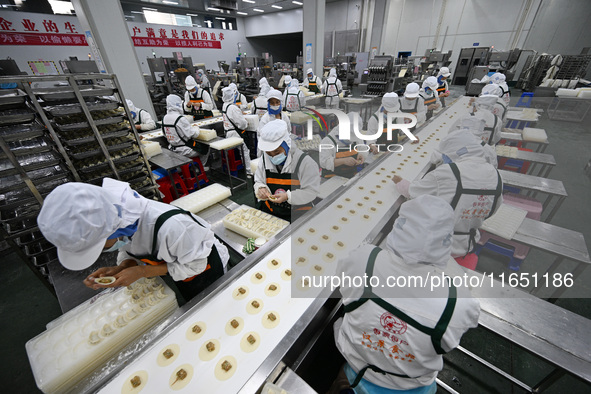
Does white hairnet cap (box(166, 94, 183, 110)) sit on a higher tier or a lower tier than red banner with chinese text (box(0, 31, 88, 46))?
lower

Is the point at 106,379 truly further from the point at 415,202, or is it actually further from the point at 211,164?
the point at 211,164

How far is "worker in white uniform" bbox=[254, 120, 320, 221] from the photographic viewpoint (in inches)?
114

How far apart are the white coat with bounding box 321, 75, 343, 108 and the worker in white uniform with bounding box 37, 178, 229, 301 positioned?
9.49m

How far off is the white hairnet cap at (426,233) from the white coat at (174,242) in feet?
4.72

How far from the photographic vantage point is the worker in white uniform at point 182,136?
5.28 meters

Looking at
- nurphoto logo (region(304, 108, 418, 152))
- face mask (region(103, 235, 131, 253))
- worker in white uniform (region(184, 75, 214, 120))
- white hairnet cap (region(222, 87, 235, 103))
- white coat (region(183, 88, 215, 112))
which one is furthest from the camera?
white coat (region(183, 88, 215, 112))

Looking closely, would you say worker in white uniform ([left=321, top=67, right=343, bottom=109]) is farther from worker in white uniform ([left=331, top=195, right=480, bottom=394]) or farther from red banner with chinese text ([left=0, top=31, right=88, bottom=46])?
red banner with chinese text ([left=0, top=31, right=88, bottom=46])

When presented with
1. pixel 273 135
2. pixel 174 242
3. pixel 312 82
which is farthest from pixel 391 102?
pixel 312 82

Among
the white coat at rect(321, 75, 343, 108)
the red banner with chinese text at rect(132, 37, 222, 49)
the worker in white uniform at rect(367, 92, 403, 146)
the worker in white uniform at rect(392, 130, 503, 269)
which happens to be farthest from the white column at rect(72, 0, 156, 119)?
the red banner with chinese text at rect(132, 37, 222, 49)

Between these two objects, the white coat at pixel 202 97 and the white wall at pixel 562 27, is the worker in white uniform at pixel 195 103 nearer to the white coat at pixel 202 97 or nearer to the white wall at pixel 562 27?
the white coat at pixel 202 97

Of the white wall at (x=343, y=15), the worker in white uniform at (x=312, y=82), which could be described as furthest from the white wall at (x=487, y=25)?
the worker in white uniform at (x=312, y=82)

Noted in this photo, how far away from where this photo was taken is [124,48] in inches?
275

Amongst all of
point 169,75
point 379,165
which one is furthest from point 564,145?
point 169,75

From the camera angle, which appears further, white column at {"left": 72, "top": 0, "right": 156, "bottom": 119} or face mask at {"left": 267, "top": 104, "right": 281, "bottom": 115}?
white column at {"left": 72, "top": 0, "right": 156, "bottom": 119}
